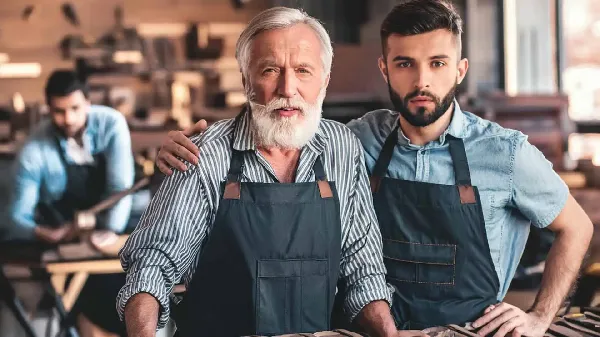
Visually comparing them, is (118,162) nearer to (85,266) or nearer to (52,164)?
(52,164)

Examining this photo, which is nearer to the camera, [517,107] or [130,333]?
[130,333]

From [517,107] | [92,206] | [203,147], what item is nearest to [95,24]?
[92,206]

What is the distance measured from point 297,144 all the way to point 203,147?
26cm

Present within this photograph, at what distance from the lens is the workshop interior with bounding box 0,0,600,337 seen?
557 cm

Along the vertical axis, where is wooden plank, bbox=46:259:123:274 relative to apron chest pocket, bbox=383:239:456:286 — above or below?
below

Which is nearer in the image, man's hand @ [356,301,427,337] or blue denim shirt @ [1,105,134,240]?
man's hand @ [356,301,427,337]

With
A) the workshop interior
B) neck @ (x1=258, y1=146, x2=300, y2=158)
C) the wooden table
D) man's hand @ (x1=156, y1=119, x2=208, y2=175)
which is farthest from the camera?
the workshop interior

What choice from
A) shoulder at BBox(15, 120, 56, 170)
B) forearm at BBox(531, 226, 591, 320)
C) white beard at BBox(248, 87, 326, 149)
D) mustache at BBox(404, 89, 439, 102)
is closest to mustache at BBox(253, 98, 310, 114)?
white beard at BBox(248, 87, 326, 149)

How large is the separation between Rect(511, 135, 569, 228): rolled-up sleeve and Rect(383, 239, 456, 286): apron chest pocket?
26cm

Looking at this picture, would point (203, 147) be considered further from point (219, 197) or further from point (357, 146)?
point (357, 146)

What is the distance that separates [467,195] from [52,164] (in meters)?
3.08

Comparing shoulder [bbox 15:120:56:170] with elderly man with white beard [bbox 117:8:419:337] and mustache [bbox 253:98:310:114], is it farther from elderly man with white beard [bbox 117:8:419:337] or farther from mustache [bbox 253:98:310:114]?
mustache [bbox 253:98:310:114]

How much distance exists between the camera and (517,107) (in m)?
5.33

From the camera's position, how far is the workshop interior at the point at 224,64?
557cm
